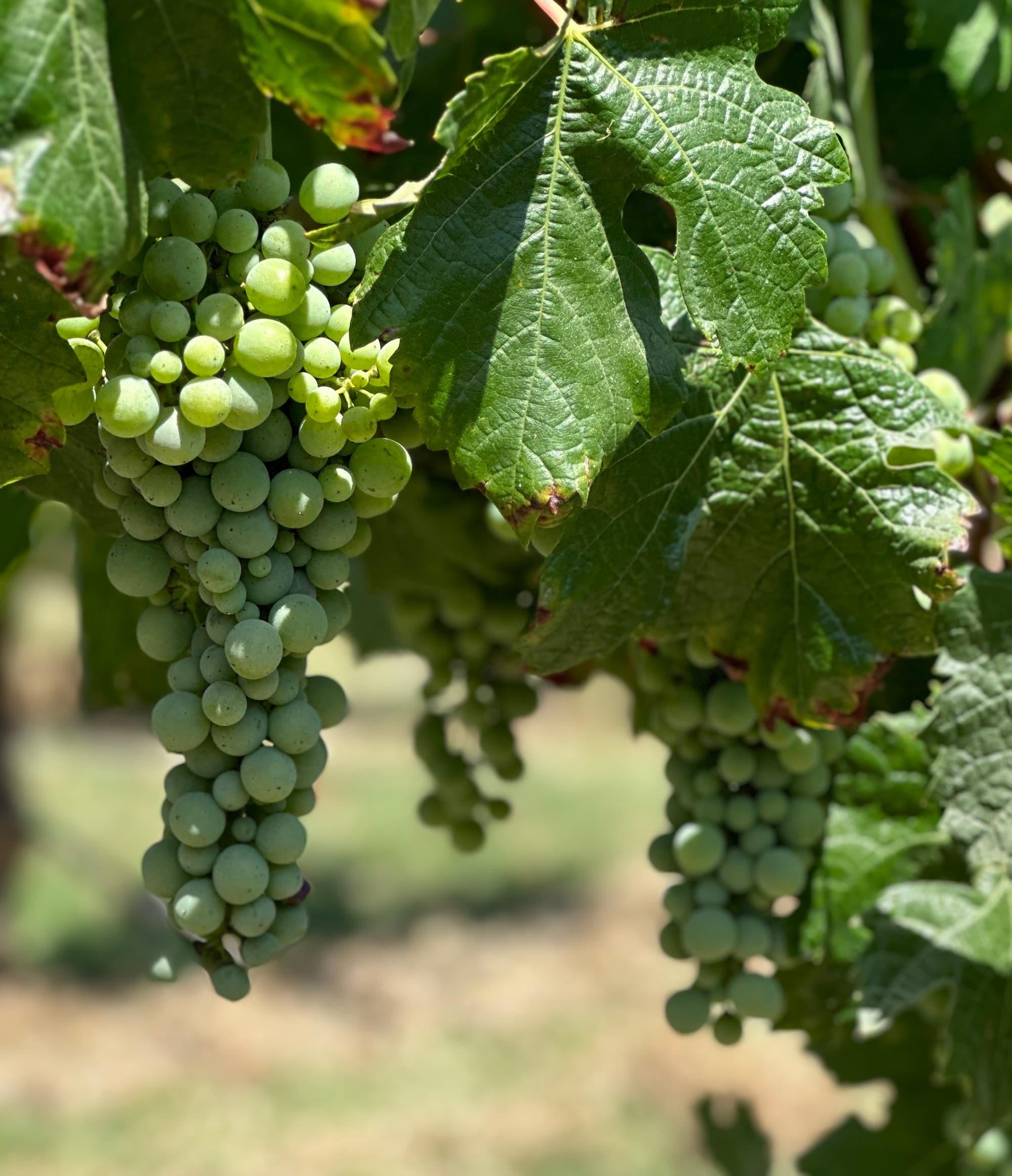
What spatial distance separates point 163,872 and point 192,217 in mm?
307

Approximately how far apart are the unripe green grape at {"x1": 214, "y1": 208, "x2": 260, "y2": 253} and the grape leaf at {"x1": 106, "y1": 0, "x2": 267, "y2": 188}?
0.02 meters

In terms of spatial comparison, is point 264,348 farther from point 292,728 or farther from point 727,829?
point 727,829

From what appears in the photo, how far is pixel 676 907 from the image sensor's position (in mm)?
888

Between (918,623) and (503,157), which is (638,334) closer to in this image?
(503,157)

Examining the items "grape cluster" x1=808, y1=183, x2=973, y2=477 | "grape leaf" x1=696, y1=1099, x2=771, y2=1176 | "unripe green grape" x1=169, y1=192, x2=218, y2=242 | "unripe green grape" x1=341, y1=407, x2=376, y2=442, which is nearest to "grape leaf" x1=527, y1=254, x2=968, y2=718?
"grape cluster" x1=808, y1=183, x2=973, y2=477

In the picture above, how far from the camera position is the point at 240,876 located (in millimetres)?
590

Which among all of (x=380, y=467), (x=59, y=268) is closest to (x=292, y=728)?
(x=380, y=467)

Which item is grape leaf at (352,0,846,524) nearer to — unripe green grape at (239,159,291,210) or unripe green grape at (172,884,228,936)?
unripe green grape at (239,159,291,210)

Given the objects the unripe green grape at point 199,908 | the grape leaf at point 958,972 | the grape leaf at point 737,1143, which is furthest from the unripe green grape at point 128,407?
the grape leaf at point 737,1143

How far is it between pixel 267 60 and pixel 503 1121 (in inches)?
168

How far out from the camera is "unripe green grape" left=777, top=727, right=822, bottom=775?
87cm

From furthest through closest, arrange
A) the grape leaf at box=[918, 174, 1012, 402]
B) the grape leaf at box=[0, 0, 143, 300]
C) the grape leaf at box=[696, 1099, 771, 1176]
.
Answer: the grape leaf at box=[696, 1099, 771, 1176] → the grape leaf at box=[918, 174, 1012, 402] → the grape leaf at box=[0, 0, 143, 300]

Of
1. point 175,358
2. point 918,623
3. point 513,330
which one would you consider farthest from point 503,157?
point 918,623

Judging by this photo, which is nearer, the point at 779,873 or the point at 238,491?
the point at 238,491
